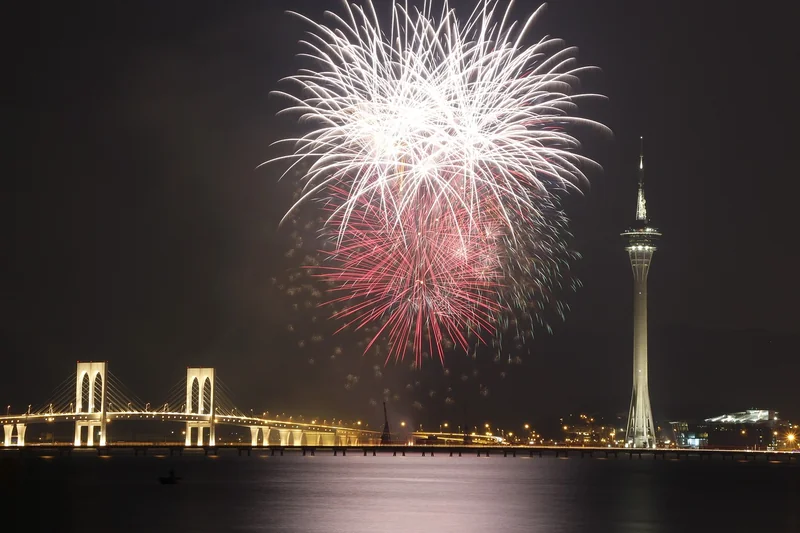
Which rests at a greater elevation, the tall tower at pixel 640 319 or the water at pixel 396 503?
the tall tower at pixel 640 319

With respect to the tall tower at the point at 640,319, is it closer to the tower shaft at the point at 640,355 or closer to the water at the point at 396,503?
the tower shaft at the point at 640,355

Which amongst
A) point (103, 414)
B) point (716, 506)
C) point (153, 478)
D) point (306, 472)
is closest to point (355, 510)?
point (716, 506)

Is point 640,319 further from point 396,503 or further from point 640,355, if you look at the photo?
point 396,503

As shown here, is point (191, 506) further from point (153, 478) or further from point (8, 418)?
point (8, 418)

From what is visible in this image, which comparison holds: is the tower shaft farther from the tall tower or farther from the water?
the water

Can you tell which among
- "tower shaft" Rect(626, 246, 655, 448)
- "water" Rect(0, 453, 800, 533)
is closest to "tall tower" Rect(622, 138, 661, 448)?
"tower shaft" Rect(626, 246, 655, 448)

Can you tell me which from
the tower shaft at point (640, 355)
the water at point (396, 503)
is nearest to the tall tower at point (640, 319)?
the tower shaft at point (640, 355)
